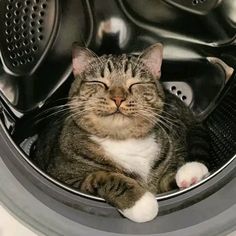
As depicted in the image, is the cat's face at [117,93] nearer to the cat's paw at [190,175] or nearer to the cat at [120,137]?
the cat at [120,137]

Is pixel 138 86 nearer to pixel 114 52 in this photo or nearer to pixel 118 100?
pixel 118 100

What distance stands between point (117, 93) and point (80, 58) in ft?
0.45

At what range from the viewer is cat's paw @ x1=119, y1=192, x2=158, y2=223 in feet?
3.53

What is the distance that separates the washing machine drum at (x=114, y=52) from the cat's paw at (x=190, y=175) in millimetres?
16

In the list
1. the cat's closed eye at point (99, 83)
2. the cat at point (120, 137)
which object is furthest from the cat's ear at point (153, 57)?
the cat's closed eye at point (99, 83)

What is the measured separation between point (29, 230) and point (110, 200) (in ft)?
0.61

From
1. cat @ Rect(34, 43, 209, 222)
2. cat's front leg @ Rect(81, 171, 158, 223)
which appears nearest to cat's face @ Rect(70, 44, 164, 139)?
cat @ Rect(34, 43, 209, 222)

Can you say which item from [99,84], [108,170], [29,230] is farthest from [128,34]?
[29,230]

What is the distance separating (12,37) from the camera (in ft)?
4.09

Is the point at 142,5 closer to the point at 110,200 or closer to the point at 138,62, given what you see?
the point at 138,62

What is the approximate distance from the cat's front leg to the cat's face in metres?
0.12

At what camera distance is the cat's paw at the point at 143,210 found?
1.08 meters

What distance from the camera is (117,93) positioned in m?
1.17

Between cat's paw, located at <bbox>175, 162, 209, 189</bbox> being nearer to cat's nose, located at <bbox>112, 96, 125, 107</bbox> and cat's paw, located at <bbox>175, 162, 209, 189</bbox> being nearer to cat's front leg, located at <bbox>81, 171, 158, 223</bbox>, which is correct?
cat's front leg, located at <bbox>81, 171, 158, 223</bbox>
